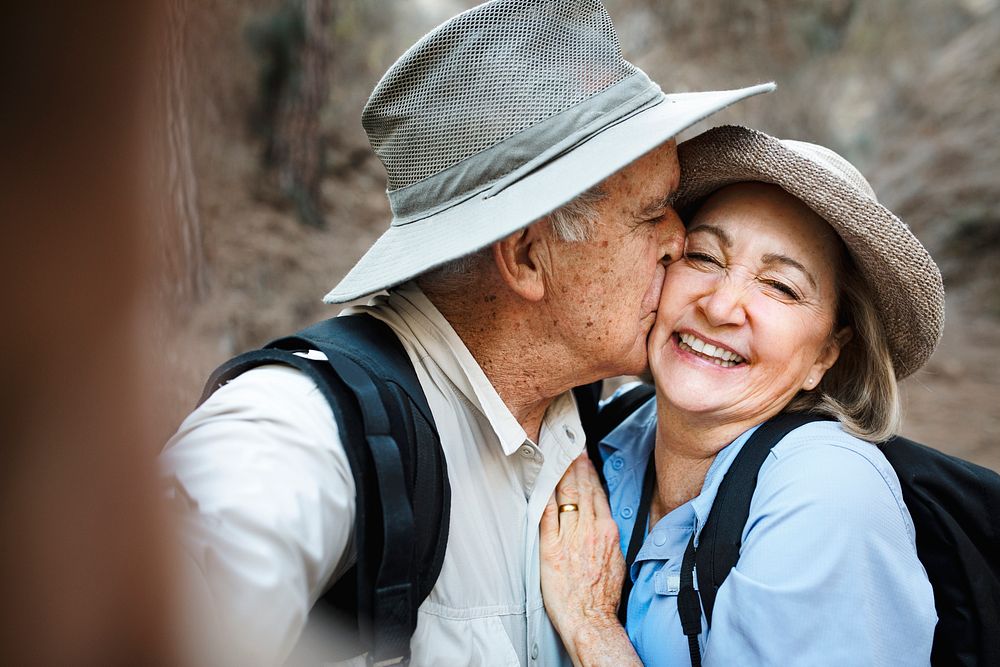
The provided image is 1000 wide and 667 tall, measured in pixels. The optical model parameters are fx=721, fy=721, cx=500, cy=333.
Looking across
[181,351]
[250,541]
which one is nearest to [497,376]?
[250,541]

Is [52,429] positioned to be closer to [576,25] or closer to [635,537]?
[576,25]

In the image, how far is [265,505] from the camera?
1.30 m

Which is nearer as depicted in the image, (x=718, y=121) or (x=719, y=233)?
(x=719, y=233)

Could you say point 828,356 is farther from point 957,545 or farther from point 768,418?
point 957,545

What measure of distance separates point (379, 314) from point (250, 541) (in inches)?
32.8

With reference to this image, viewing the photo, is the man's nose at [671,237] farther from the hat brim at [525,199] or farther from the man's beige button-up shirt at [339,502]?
the man's beige button-up shirt at [339,502]

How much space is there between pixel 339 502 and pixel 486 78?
43.2 inches

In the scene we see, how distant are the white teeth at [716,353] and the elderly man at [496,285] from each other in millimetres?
161

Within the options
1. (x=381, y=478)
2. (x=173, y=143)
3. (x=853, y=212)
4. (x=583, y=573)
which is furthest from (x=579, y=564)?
(x=173, y=143)

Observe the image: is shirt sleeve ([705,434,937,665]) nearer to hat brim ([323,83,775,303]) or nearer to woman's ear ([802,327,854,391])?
woman's ear ([802,327,854,391])

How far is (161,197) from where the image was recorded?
1.62 feet

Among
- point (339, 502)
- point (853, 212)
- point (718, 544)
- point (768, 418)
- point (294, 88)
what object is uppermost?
point (294, 88)

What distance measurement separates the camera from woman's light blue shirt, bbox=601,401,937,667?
1.57 metres

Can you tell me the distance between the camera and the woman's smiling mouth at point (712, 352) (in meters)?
2.07
